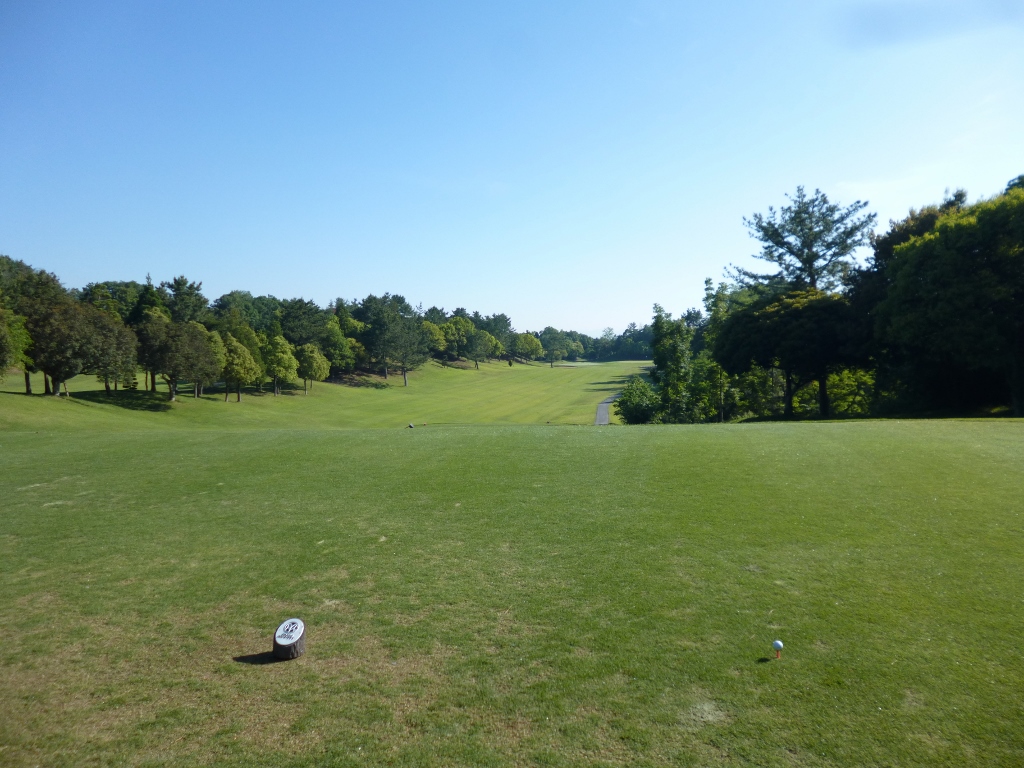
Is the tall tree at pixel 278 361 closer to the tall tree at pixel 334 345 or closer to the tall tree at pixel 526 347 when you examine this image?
the tall tree at pixel 334 345

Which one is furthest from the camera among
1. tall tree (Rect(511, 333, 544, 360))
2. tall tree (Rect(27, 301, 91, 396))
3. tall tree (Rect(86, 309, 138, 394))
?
tall tree (Rect(511, 333, 544, 360))

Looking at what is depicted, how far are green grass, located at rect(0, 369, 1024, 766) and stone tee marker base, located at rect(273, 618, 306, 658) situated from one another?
197mm

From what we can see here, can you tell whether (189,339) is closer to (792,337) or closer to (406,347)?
(406,347)

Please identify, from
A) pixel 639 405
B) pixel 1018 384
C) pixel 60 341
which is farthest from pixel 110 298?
pixel 1018 384

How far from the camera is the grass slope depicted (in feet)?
127

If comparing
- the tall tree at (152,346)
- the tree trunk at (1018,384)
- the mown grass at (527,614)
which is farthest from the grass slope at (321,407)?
the mown grass at (527,614)

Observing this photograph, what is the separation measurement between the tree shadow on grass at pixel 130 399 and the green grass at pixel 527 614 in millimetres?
38261

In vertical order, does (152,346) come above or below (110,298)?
below

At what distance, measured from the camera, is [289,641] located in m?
6.77

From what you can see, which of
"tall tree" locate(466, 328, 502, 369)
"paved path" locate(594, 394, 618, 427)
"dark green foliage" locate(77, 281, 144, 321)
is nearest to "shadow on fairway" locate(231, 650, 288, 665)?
"paved path" locate(594, 394, 618, 427)

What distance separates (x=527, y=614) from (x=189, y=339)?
2100 inches

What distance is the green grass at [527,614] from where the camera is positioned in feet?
17.6

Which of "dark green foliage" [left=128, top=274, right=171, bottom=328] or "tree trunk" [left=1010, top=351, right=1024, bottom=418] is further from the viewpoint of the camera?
"dark green foliage" [left=128, top=274, right=171, bottom=328]

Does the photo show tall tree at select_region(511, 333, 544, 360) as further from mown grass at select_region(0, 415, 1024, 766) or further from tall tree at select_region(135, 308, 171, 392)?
mown grass at select_region(0, 415, 1024, 766)
